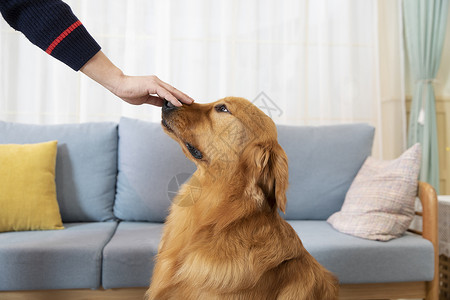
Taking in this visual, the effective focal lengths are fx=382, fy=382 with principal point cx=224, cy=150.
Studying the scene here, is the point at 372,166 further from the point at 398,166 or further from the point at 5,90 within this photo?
the point at 5,90

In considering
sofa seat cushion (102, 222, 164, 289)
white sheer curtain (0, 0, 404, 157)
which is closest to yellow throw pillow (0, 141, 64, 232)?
sofa seat cushion (102, 222, 164, 289)

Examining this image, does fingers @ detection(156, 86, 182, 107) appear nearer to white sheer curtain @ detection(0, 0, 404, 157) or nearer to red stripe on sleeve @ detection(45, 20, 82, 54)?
red stripe on sleeve @ detection(45, 20, 82, 54)

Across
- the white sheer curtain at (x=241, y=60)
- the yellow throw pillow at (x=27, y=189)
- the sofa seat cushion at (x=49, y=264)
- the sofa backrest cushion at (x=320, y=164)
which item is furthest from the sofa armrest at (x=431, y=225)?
the yellow throw pillow at (x=27, y=189)

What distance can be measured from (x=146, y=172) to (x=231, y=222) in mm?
1317

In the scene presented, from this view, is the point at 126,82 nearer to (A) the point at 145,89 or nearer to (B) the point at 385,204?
(A) the point at 145,89

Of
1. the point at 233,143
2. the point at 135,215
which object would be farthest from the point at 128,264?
the point at 233,143

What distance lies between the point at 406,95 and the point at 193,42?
81.9 inches

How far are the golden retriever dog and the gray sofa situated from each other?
56 cm

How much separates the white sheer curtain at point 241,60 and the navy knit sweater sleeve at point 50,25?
1.77m

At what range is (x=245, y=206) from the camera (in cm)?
132

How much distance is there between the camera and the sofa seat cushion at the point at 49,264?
178cm

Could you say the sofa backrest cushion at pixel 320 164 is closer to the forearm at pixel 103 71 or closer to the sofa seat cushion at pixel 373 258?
the sofa seat cushion at pixel 373 258

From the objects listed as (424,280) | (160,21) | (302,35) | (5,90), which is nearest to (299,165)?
(424,280)

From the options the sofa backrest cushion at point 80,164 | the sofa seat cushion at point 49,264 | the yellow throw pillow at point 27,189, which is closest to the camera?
the sofa seat cushion at point 49,264
